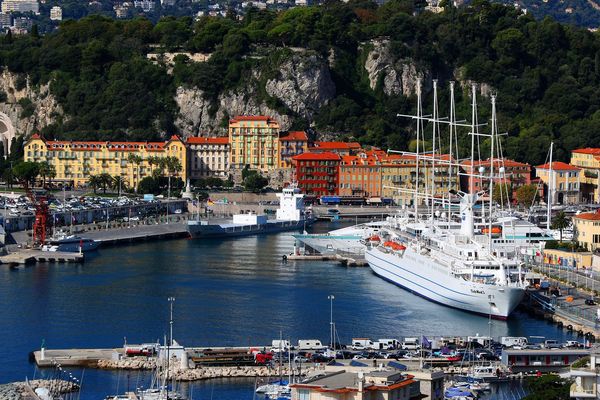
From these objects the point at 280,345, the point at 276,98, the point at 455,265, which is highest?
the point at 276,98

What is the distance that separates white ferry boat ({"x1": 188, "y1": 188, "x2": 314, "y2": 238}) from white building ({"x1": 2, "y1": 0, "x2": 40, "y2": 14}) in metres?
82.1

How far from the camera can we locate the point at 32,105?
74750 mm

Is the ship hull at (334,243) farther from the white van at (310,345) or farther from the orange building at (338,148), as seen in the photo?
the orange building at (338,148)

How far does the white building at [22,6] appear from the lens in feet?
458

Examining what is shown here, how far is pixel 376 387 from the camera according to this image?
68.1 feet

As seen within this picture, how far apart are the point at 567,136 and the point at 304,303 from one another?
3362 cm

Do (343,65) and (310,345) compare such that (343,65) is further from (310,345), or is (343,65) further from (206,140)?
(310,345)

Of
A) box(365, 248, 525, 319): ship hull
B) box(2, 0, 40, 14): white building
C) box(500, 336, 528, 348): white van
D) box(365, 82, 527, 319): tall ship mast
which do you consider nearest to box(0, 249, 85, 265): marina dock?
box(365, 82, 527, 319): tall ship mast

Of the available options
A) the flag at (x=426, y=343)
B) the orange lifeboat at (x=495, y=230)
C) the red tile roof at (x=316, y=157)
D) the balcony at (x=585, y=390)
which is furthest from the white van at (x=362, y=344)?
the red tile roof at (x=316, y=157)

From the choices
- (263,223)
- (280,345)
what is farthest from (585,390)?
(263,223)

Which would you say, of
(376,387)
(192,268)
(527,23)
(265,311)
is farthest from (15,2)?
(376,387)

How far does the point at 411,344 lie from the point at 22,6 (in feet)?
371

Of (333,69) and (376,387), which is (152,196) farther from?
(376,387)

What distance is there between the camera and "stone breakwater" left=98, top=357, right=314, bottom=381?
95.7 ft
